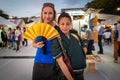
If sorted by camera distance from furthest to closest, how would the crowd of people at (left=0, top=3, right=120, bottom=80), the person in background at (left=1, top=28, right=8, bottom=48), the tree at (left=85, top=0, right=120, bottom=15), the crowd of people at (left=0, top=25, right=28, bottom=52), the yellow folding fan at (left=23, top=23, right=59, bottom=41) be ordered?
the tree at (left=85, top=0, right=120, bottom=15) < the person in background at (left=1, top=28, right=8, bottom=48) < the crowd of people at (left=0, top=25, right=28, bottom=52) < the crowd of people at (left=0, top=3, right=120, bottom=80) < the yellow folding fan at (left=23, top=23, right=59, bottom=41)

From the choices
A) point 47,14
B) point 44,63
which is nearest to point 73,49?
point 44,63

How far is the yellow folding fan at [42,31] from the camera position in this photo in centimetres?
265

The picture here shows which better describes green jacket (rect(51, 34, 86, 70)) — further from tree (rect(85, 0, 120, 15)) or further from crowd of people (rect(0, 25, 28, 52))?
tree (rect(85, 0, 120, 15))

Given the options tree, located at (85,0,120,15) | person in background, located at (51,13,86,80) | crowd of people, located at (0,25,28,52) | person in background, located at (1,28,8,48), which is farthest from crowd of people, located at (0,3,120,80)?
tree, located at (85,0,120,15)

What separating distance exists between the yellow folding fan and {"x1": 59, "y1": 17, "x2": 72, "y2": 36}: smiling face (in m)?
0.15

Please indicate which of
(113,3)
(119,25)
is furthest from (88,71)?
(113,3)

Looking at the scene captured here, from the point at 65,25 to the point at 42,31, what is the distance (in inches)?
10.9

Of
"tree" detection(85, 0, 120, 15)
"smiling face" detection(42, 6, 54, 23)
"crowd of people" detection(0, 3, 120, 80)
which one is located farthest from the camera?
"tree" detection(85, 0, 120, 15)

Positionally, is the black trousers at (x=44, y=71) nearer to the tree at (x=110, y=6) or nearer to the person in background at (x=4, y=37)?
the person in background at (x=4, y=37)

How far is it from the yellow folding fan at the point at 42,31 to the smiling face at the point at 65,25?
0.15 metres

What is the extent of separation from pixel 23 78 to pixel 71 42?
4944 mm

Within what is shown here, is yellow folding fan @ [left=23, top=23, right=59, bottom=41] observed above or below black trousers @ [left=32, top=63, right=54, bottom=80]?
above

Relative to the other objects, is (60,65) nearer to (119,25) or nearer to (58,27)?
(58,27)

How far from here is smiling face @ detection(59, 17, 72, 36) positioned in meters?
2.83
